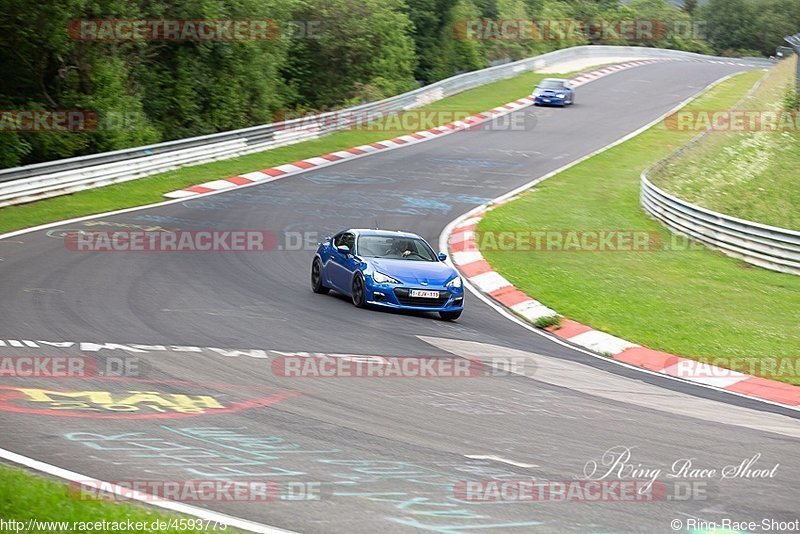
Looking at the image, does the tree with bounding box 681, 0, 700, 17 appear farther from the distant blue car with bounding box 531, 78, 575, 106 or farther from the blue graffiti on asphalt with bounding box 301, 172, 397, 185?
the blue graffiti on asphalt with bounding box 301, 172, 397, 185

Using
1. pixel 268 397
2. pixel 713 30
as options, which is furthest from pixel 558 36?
pixel 268 397

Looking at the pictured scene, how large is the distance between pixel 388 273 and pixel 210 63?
2466 centimetres

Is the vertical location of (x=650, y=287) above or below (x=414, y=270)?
below

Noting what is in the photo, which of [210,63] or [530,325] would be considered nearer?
[530,325]

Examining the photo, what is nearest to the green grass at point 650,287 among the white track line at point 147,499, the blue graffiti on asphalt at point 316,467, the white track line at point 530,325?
the white track line at point 530,325

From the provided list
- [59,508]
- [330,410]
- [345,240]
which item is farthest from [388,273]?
[59,508]

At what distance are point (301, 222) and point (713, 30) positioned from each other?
8115 centimetres

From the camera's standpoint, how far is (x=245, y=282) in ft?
60.4

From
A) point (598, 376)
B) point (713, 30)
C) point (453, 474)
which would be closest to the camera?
point (453, 474)

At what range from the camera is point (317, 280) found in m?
18.3

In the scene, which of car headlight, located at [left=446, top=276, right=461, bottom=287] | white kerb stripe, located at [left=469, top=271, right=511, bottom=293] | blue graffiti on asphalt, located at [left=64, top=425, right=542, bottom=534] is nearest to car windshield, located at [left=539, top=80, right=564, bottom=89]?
white kerb stripe, located at [left=469, top=271, right=511, bottom=293]

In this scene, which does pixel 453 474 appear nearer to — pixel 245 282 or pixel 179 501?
pixel 179 501

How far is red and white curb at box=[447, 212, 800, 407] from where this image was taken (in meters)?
13.8

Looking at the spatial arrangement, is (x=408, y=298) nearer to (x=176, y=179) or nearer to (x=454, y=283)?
(x=454, y=283)
